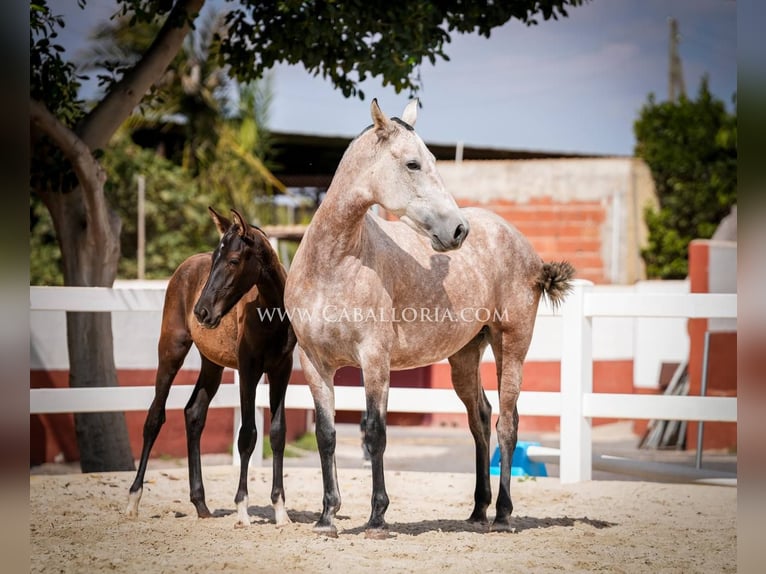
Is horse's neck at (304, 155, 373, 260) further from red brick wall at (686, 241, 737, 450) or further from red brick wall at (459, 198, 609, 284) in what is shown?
red brick wall at (459, 198, 609, 284)

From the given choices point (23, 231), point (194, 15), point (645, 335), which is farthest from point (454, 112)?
point (23, 231)

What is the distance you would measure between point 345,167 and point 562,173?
38.8ft

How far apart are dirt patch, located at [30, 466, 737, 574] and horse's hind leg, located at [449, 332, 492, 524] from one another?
0.18m

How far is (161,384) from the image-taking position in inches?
188

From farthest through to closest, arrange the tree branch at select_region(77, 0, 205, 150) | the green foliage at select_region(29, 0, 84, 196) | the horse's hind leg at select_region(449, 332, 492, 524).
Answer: the tree branch at select_region(77, 0, 205, 150)
the green foliage at select_region(29, 0, 84, 196)
the horse's hind leg at select_region(449, 332, 492, 524)

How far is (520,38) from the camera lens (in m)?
15.5

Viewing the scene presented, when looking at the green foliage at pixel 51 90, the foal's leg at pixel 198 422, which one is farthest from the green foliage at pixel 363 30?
the foal's leg at pixel 198 422

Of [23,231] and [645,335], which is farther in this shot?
[645,335]

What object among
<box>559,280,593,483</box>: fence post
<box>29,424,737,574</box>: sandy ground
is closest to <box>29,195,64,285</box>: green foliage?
<box>29,424,737,574</box>: sandy ground

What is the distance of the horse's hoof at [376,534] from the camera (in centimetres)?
397

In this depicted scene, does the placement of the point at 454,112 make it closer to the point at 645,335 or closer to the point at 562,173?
the point at 562,173

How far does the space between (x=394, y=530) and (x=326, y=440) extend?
711mm

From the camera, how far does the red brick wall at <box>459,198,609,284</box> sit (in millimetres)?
14922

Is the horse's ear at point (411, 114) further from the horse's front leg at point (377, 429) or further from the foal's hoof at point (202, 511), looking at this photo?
the foal's hoof at point (202, 511)
